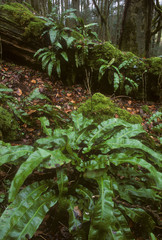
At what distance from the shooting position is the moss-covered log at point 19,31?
4.52 meters

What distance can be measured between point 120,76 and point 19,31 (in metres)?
3.40

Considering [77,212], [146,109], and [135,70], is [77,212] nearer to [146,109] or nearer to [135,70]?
[146,109]

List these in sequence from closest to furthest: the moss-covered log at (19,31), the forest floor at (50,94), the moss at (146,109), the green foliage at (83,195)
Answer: the green foliage at (83,195)
the forest floor at (50,94)
the moss at (146,109)
the moss-covered log at (19,31)

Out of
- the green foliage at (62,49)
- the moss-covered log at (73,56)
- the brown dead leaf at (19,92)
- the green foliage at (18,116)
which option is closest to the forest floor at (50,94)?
the brown dead leaf at (19,92)

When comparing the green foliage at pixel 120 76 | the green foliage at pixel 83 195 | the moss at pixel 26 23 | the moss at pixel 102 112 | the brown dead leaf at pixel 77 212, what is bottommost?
the brown dead leaf at pixel 77 212

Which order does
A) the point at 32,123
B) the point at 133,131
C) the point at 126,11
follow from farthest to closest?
the point at 126,11
the point at 32,123
the point at 133,131

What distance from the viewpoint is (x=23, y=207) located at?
1.25 metres

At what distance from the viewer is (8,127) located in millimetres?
2457

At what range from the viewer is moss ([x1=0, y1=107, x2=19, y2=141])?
2397 millimetres

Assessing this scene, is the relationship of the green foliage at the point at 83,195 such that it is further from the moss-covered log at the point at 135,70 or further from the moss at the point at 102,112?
the moss-covered log at the point at 135,70

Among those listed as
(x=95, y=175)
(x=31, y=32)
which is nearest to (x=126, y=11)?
(x=31, y=32)

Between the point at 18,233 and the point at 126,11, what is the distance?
7.49 meters

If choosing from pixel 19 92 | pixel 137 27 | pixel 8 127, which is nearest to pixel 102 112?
pixel 8 127

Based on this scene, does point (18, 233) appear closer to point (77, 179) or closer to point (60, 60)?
point (77, 179)
